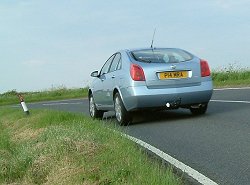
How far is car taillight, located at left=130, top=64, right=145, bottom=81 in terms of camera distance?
955 centimetres

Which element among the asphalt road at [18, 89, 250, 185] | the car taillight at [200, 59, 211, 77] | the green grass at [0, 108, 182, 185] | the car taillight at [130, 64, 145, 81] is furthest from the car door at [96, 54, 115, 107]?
the green grass at [0, 108, 182, 185]

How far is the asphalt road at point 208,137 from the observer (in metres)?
5.39

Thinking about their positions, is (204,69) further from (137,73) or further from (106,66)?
(106,66)

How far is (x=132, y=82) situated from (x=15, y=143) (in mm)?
2618

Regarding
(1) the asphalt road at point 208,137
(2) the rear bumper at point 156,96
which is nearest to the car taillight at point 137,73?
(2) the rear bumper at point 156,96

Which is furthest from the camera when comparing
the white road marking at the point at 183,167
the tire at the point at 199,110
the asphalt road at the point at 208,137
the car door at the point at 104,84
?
the car door at the point at 104,84

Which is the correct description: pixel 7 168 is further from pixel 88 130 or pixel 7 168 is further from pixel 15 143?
pixel 15 143

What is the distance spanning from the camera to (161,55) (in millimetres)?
10141

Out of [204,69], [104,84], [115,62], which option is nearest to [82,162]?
[204,69]

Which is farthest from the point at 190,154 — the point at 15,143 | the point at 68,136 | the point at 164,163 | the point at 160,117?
the point at 160,117

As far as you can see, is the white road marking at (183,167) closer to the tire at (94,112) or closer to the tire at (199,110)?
the tire at (199,110)

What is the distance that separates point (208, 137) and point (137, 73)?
8.51ft

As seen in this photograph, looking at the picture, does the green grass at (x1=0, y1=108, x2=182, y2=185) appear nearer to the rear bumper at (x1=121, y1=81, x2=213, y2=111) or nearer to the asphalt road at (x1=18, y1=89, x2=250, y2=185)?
the asphalt road at (x1=18, y1=89, x2=250, y2=185)

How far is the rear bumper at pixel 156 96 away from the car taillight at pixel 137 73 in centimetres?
17
